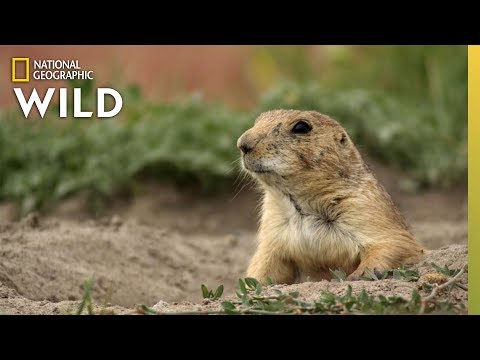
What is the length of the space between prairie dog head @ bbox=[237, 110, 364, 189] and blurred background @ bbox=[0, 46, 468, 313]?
1522 millimetres

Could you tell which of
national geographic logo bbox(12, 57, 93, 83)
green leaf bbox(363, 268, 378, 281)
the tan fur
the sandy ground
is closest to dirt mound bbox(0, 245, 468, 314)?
the sandy ground

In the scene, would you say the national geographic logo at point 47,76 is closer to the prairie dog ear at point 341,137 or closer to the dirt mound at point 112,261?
the dirt mound at point 112,261

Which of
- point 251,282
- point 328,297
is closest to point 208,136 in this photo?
point 251,282

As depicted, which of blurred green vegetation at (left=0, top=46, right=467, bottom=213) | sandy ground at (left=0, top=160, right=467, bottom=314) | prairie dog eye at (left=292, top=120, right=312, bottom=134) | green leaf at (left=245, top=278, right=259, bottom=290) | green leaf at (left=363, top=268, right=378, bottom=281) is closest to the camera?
green leaf at (left=245, top=278, right=259, bottom=290)

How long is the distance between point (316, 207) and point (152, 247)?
1836 mm

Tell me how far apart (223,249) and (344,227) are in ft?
7.40

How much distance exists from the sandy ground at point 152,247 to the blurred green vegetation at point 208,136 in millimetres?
191

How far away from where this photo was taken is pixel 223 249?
762 centimetres

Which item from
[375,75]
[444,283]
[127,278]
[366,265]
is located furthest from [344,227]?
[375,75]

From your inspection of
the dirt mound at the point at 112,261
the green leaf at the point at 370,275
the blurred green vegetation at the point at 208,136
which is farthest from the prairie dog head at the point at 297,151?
the blurred green vegetation at the point at 208,136

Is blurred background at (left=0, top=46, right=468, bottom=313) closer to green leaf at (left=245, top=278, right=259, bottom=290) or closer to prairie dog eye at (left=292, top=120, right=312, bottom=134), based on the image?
prairie dog eye at (left=292, top=120, right=312, bottom=134)

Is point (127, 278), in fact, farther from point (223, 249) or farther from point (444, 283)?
point (444, 283)

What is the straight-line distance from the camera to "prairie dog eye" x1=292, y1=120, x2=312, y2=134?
18.6 ft

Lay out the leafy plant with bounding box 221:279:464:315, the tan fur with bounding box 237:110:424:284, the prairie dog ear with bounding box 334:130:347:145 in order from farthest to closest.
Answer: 1. the prairie dog ear with bounding box 334:130:347:145
2. the tan fur with bounding box 237:110:424:284
3. the leafy plant with bounding box 221:279:464:315
